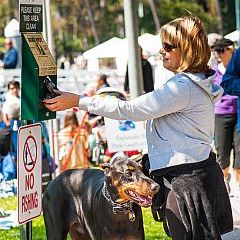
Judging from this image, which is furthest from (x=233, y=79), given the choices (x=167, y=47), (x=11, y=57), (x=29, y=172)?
(x=11, y=57)

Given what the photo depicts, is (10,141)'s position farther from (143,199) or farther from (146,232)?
(143,199)

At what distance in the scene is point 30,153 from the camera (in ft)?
19.8

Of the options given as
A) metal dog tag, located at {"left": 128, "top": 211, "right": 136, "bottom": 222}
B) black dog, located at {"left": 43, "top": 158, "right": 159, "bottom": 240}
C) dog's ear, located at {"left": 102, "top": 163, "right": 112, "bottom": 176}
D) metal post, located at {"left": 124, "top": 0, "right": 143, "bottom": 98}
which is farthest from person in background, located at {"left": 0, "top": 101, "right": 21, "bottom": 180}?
metal dog tag, located at {"left": 128, "top": 211, "right": 136, "bottom": 222}

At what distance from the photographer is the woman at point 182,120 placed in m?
5.52

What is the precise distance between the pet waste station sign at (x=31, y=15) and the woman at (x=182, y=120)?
0.56 meters

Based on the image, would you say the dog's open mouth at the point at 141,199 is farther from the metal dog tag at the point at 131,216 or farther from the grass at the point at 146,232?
the grass at the point at 146,232

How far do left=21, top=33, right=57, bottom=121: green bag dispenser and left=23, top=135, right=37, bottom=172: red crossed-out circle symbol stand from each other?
22 cm

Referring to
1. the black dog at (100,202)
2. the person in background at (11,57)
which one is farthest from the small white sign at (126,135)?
the person in background at (11,57)

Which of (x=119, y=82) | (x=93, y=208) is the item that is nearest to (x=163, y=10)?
(x=119, y=82)

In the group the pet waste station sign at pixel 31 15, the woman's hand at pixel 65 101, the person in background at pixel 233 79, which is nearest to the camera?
the woman's hand at pixel 65 101

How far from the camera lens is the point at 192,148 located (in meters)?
5.62

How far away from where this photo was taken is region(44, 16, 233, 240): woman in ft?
18.1

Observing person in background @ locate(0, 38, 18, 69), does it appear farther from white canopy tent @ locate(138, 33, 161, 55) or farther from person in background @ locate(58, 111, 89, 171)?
person in background @ locate(58, 111, 89, 171)

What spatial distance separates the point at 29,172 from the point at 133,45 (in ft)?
17.2
